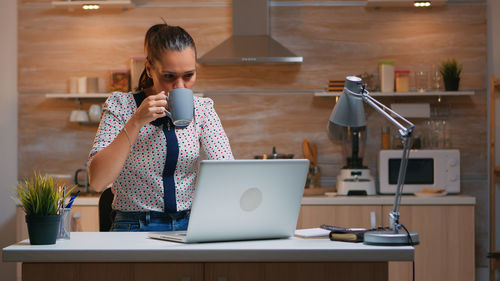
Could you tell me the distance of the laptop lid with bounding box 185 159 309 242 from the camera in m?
1.56

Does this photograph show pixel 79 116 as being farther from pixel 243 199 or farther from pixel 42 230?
pixel 243 199

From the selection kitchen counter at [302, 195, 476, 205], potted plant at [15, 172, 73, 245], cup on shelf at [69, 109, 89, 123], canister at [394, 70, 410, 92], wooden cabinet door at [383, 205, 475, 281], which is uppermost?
canister at [394, 70, 410, 92]

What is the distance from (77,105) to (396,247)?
3.25 meters

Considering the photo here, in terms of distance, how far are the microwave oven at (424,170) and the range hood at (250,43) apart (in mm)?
896

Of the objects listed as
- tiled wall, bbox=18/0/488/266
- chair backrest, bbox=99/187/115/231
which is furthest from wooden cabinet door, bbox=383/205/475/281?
chair backrest, bbox=99/187/115/231

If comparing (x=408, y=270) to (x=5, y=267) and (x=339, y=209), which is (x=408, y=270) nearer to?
(x=339, y=209)

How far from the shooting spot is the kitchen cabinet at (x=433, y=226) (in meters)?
3.75

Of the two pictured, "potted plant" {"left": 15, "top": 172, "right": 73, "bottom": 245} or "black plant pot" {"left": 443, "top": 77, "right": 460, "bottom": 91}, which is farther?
"black plant pot" {"left": 443, "top": 77, "right": 460, "bottom": 91}

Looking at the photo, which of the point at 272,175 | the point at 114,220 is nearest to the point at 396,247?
the point at 272,175

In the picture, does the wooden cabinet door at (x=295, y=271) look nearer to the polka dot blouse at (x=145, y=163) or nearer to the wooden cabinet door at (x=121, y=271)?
the wooden cabinet door at (x=121, y=271)

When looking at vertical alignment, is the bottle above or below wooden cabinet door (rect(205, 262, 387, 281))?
above

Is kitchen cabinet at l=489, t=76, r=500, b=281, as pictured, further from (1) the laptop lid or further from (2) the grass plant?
(2) the grass plant

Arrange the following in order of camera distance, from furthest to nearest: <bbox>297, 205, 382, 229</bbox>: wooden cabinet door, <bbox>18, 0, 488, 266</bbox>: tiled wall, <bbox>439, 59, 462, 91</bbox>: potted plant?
1. <bbox>18, 0, 488, 266</bbox>: tiled wall
2. <bbox>439, 59, 462, 91</bbox>: potted plant
3. <bbox>297, 205, 382, 229</bbox>: wooden cabinet door

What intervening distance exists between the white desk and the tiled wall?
108 inches
